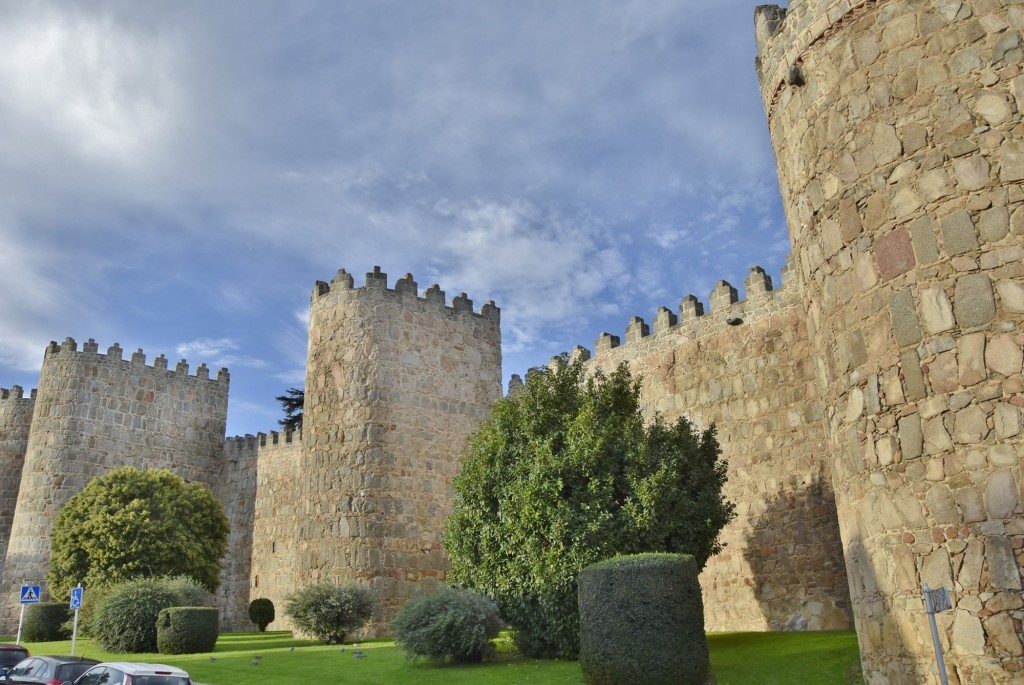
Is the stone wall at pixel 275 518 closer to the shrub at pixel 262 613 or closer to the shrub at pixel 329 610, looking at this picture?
the shrub at pixel 262 613

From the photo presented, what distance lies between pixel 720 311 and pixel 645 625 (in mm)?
10314

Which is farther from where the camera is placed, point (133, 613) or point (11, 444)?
point (11, 444)

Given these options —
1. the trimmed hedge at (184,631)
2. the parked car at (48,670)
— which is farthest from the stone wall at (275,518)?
the parked car at (48,670)

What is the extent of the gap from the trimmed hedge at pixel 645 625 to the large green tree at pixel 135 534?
16549mm

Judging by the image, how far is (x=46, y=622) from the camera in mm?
25203

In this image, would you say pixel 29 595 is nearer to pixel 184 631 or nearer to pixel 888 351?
pixel 184 631

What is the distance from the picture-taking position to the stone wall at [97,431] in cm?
3102

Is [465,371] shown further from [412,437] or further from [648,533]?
[648,533]

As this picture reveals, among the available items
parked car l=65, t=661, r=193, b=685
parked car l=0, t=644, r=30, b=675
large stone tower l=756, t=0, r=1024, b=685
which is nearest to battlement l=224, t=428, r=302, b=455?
parked car l=0, t=644, r=30, b=675

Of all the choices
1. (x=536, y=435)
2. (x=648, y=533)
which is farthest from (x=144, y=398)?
(x=648, y=533)

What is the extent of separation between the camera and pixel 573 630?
14594 mm

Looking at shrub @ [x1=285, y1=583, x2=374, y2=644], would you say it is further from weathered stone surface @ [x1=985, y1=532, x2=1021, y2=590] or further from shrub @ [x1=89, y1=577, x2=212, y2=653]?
weathered stone surface @ [x1=985, y1=532, x2=1021, y2=590]

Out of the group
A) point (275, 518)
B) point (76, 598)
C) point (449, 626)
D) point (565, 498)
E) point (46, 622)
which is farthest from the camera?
point (275, 518)

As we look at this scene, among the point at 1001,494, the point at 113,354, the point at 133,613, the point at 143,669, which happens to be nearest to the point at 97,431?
the point at 113,354
